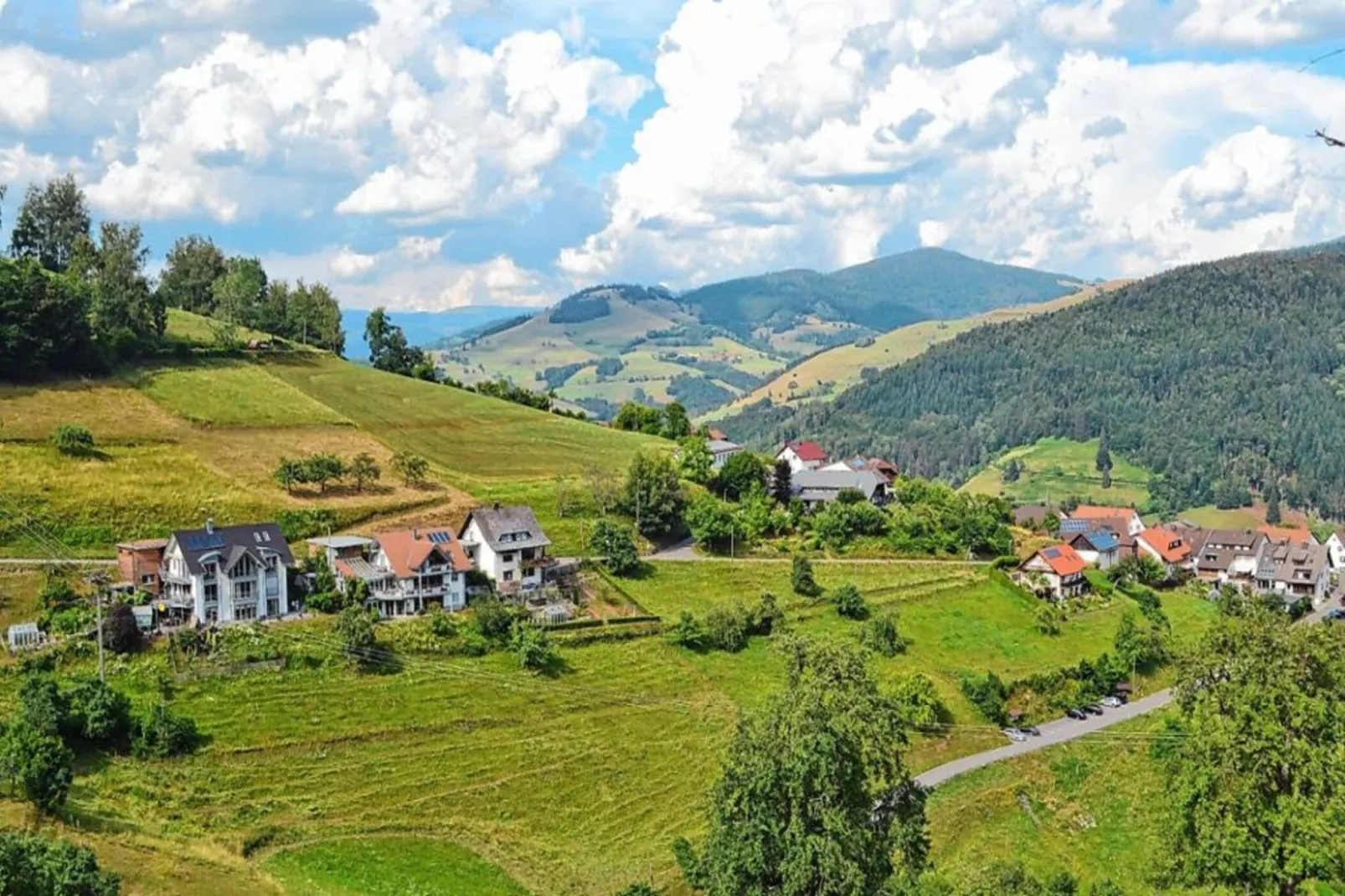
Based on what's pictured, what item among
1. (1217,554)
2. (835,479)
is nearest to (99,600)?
(835,479)

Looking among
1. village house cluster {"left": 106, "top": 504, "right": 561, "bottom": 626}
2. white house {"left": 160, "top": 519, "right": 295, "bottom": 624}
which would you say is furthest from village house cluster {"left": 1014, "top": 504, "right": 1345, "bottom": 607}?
white house {"left": 160, "top": 519, "right": 295, "bottom": 624}

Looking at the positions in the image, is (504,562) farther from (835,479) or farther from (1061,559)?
(835,479)

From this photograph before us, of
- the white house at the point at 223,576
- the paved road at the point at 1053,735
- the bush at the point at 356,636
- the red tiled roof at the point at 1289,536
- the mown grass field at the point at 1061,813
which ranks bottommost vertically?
the mown grass field at the point at 1061,813

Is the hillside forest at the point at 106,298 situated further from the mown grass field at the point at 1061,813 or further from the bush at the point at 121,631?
the mown grass field at the point at 1061,813

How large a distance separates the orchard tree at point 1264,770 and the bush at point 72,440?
6957 centimetres

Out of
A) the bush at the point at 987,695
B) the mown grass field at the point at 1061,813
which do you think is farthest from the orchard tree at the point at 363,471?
the mown grass field at the point at 1061,813

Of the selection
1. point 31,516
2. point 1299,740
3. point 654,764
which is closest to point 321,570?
point 31,516

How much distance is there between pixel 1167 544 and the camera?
110 m

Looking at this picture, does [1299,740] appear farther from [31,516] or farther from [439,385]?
[439,385]

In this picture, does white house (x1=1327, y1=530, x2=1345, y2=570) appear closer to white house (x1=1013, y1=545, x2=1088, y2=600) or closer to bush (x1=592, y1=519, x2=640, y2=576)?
white house (x1=1013, y1=545, x2=1088, y2=600)

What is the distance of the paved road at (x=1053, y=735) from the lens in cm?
5984

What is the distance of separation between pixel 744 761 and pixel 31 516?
52809 mm

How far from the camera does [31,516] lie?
2650 inches

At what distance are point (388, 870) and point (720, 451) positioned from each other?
74543mm
